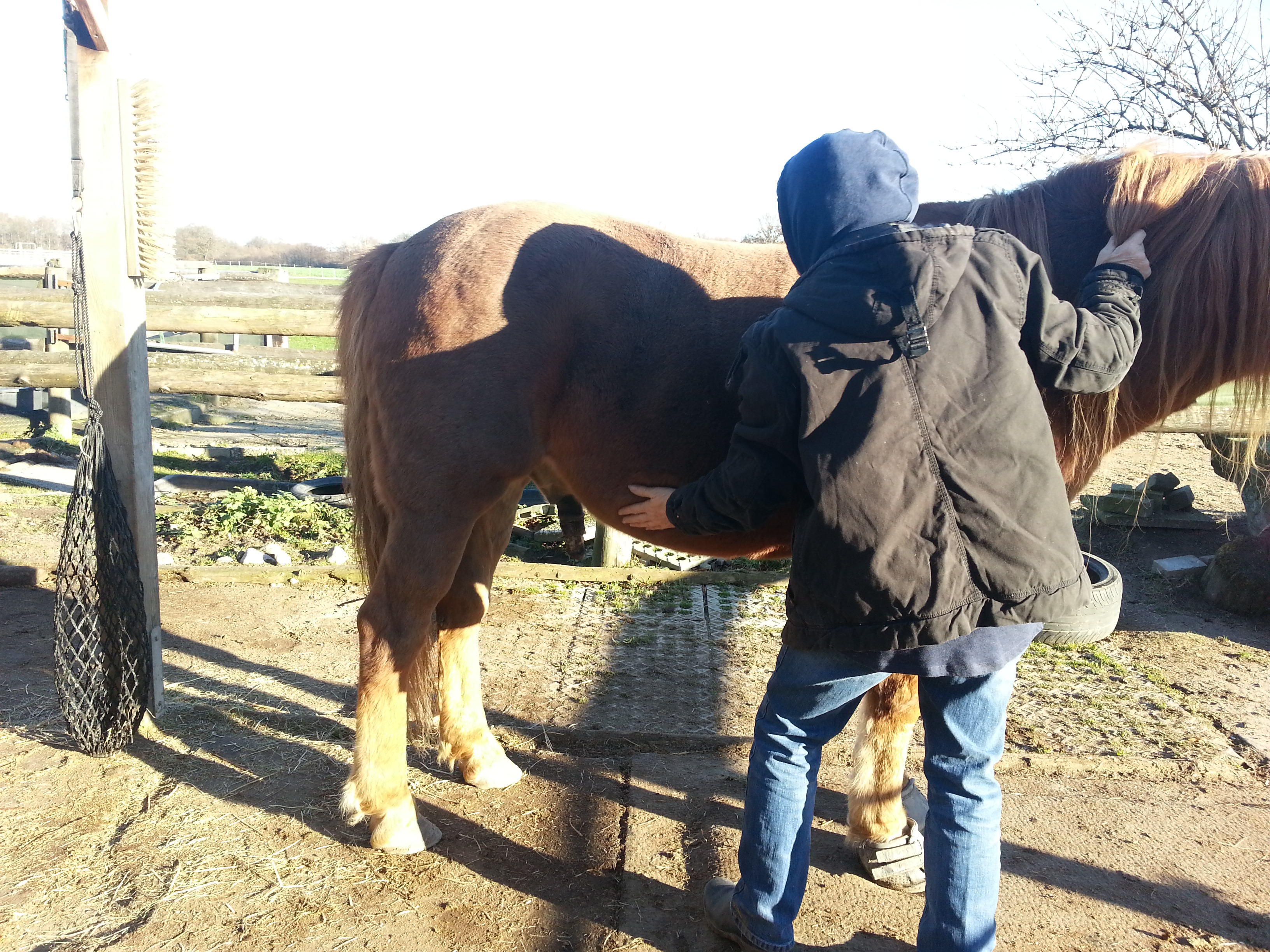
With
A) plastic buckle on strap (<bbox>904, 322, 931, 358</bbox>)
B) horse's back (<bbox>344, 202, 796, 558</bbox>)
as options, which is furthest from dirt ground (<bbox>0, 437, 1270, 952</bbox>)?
plastic buckle on strap (<bbox>904, 322, 931, 358</bbox>)

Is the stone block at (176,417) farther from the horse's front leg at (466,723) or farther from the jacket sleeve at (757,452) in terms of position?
the jacket sleeve at (757,452)

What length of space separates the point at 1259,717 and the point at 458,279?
3.89 m

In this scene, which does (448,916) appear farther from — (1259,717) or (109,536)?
(1259,717)

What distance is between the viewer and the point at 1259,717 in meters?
3.73

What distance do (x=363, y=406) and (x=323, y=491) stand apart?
4.43 metres

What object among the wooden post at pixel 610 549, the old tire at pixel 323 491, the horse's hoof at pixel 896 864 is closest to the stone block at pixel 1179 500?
the wooden post at pixel 610 549

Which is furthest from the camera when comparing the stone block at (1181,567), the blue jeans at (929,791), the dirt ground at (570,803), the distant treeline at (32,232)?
the distant treeline at (32,232)

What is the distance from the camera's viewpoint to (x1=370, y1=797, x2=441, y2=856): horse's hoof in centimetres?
275

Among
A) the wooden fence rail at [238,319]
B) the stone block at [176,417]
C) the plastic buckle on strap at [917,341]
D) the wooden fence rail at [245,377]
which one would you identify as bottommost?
the stone block at [176,417]

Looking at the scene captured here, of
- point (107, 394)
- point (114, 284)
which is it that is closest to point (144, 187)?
point (114, 284)

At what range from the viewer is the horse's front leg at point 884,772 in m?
2.73

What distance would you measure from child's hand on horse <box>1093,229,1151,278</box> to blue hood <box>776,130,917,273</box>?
26.7 inches

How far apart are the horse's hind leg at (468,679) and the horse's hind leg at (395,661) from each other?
356 mm

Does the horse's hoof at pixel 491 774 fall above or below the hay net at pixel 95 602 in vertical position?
below
